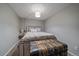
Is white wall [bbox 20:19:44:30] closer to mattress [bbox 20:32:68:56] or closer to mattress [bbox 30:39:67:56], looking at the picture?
mattress [bbox 20:32:68:56]

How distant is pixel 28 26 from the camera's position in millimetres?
1418

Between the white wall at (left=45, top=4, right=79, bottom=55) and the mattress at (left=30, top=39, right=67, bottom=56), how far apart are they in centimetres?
12

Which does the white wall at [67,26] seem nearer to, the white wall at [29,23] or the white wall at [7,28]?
the white wall at [29,23]

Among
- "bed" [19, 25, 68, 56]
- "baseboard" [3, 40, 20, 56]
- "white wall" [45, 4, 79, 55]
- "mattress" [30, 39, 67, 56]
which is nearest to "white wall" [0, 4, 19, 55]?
"baseboard" [3, 40, 20, 56]

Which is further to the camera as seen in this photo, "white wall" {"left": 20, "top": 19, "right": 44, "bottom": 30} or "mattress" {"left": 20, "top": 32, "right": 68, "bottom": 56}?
"white wall" {"left": 20, "top": 19, "right": 44, "bottom": 30}

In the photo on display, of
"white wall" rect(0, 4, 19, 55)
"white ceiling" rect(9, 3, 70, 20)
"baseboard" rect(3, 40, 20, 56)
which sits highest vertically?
"white ceiling" rect(9, 3, 70, 20)

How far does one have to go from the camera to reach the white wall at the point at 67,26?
1327 millimetres

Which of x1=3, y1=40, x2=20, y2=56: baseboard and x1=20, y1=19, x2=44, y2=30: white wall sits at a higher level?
x1=20, y1=19, x2=44, y2=30: white wall

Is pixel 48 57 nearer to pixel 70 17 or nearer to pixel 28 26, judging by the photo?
pixel 28 26

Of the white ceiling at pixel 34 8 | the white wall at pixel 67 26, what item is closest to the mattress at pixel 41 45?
the white wall at pixel 67 26

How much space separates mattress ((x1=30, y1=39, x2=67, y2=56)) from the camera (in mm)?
1256

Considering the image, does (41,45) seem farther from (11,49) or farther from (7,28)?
(7,28)

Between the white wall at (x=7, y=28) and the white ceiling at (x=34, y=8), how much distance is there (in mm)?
114

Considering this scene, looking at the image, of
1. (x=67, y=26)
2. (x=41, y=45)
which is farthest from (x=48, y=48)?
(x=67, y=26)
